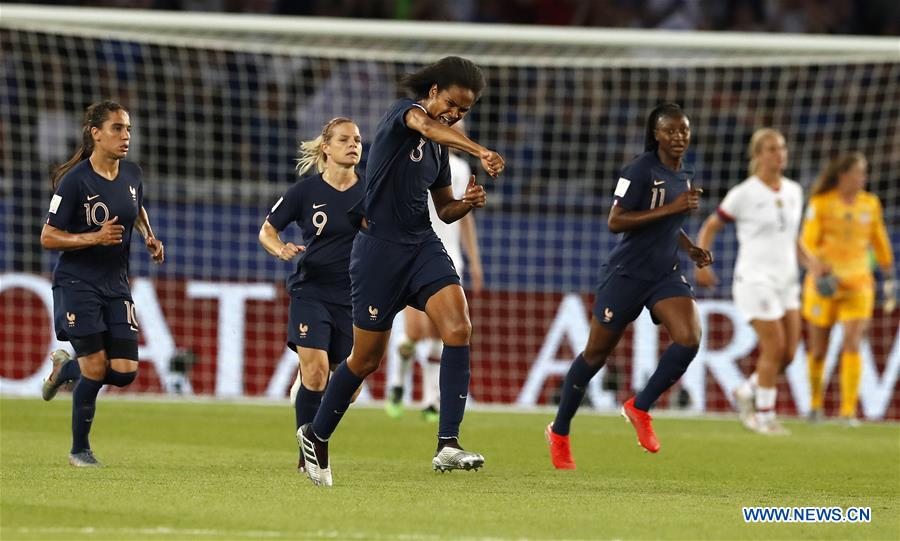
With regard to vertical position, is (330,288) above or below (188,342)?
above

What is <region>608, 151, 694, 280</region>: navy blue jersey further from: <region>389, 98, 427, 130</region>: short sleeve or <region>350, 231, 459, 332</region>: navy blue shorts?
<region>389, 98, 427, 130</region>: short sleeve

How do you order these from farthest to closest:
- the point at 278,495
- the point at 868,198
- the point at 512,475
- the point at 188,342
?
the point at 188,342 → the point at 868,198 → the point at 512,475 → the point at 278,495

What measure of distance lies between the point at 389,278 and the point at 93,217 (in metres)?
2.06

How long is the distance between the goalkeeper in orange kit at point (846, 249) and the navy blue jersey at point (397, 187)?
6.67m

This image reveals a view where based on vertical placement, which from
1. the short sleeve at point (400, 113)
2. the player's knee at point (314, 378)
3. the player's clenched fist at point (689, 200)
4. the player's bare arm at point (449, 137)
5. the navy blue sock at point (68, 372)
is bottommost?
the navy blue sock at point (68, 372)

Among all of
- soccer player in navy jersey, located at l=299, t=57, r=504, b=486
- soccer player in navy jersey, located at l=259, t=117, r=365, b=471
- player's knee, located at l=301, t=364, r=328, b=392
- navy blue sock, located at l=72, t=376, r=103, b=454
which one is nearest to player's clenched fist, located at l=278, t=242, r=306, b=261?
soccer player in navy jersey, located at l=299, t=57, r=504, b=486

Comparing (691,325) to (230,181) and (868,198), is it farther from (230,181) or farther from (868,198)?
(230,181)

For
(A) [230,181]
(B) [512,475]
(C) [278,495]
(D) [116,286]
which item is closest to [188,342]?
(A) [230,181]

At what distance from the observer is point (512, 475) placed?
838cm

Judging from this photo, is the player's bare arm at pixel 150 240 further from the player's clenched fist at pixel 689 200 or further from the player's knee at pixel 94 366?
the player's clenched fist at pixel 689 200

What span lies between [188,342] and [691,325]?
695 cm

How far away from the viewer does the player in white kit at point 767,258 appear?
12305 mm

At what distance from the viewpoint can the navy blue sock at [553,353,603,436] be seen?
29.6 ft

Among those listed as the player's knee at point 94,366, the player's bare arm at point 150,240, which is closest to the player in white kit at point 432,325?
the player's bare arm at point 150,240
